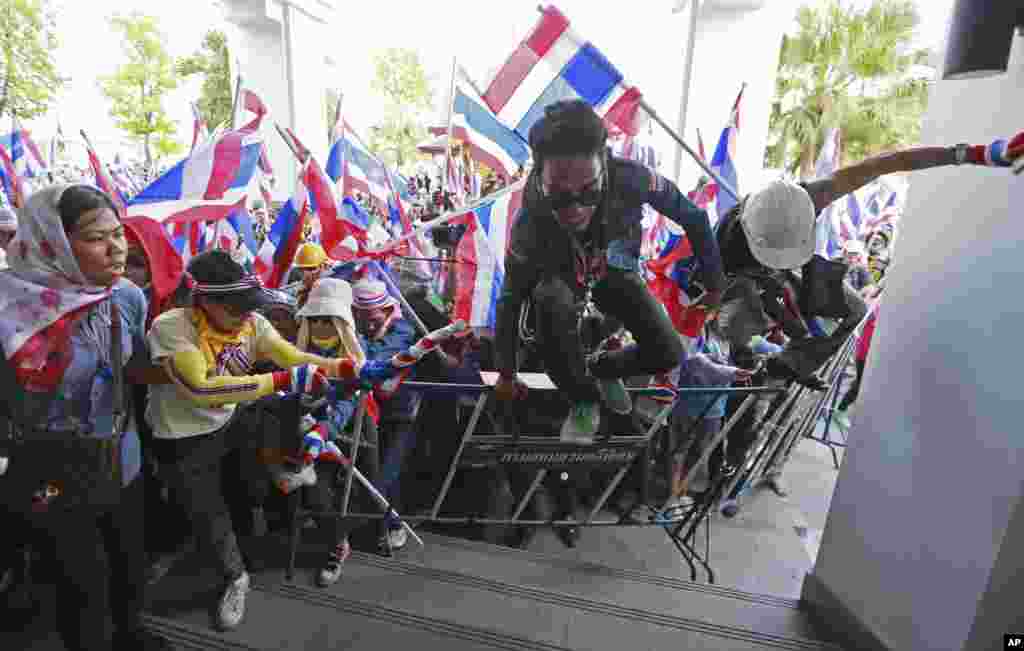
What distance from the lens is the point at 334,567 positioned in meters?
2.67

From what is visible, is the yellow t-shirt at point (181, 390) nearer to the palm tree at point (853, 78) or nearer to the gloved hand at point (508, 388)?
the gloved hand at point (508, 388)

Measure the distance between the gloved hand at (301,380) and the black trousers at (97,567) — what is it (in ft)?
2.24

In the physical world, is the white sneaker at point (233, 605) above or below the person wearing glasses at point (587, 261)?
below

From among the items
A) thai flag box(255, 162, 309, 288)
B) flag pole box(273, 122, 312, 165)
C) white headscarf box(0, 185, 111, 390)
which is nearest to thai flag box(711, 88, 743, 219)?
thai flag box(255, 162, 309, 288)

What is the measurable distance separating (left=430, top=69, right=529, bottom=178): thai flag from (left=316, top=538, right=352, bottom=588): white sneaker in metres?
2.62

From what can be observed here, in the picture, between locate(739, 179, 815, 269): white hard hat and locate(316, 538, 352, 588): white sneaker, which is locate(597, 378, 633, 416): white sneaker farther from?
locate(316, 538, 352, 588): white sneaker

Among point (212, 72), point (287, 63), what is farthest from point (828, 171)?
point (212, 72)

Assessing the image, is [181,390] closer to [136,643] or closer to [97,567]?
[97,567]

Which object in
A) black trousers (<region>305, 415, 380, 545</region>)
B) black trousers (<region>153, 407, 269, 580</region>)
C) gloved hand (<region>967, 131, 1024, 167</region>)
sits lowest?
black trousers (<region>305, 415, 380, 545</region>)

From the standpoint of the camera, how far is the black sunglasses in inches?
80.4

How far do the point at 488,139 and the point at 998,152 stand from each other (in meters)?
3.04

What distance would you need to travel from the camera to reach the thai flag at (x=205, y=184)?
306 centimetres

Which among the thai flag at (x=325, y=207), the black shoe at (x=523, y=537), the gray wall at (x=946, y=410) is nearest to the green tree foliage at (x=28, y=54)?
the thai flag at (x=325, y=207)

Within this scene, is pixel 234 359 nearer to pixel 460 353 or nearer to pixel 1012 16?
pixel 460 353
